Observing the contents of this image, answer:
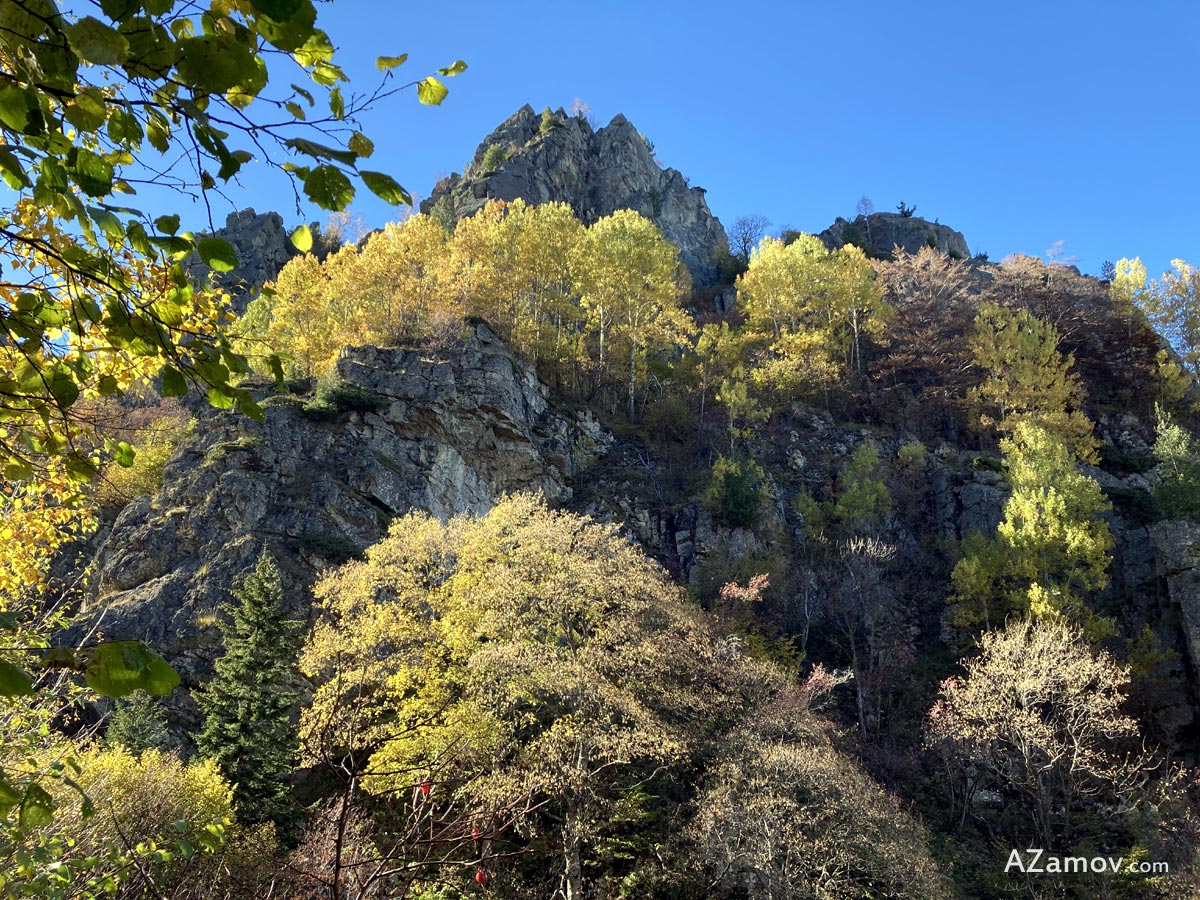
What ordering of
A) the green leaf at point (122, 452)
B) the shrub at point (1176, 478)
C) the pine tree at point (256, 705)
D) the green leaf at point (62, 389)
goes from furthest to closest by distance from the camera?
the shrub at point (1176, 478)
the pine tree at point (256, 705)
the green leaf at point (122, 452)
the green leaf at point (62, 389)

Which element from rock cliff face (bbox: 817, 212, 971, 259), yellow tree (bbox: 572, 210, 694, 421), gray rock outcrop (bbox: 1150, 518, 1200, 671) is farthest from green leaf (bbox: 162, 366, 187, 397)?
rock cliff face (bbox: 817, 212, 971, 259)


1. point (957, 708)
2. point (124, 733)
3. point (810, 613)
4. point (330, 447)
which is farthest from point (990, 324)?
point (124, 733)

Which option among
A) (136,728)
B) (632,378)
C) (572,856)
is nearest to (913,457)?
(632,378)

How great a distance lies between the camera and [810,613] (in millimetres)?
22375

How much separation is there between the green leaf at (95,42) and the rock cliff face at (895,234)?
199 ft

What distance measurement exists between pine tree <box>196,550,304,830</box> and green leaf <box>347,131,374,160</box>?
13.8m

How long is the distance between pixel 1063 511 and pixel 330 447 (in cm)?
2233

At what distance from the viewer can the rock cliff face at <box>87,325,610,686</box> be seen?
60.2 ft

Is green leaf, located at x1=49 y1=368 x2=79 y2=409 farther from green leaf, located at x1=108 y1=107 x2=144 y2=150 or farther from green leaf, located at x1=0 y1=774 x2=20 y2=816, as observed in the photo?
green leaf, located at x1=0 y1=774 x2=20 y2=816

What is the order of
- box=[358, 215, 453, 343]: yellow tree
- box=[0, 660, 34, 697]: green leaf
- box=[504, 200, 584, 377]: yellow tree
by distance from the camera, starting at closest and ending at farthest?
box=[0, 660, 34, 697]: green leaf, box=[358, 215, 453, 343]: yellow tree, box=[504, 200, 584, 377]: yellow tree

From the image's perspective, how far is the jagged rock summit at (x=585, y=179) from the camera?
5047 cm

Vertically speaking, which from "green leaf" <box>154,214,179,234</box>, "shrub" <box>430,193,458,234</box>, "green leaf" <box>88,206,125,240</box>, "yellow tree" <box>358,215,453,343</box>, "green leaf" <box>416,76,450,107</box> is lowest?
"green leaf" <box>88,206,125,240</box>

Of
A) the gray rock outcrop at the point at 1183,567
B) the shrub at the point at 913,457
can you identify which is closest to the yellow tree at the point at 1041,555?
the gray rock outcrop at the point at 1183,567

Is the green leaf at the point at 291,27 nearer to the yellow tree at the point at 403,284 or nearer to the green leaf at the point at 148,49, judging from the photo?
the green leaf at the point at 148,49
